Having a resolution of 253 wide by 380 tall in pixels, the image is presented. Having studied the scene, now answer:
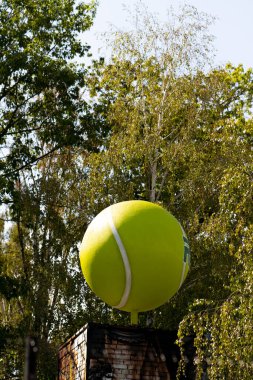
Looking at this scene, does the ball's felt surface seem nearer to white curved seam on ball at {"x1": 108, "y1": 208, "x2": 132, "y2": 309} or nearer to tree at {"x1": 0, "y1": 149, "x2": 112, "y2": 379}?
white curved seam on ball at {"x1": 108, "y1": 208, "x2": 132, "y2": 309}

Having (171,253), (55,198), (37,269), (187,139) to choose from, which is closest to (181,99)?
(187,139)

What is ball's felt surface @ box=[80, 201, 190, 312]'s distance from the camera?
11359mm

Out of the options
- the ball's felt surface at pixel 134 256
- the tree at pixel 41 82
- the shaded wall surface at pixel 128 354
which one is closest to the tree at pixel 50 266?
the tree at pixel 41 82

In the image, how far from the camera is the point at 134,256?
1135cm

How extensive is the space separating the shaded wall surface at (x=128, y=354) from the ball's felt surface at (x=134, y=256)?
764 millimetres

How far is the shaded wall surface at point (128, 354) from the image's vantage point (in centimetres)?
1238

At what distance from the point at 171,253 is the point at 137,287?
2.25ft

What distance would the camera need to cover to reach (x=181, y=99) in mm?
20906

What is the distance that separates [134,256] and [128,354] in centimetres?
197

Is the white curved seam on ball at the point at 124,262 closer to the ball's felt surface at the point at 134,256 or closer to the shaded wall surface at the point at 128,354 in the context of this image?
the ball's felt surface at the point at 134,256

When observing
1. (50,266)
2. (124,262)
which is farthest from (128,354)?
(50,266)

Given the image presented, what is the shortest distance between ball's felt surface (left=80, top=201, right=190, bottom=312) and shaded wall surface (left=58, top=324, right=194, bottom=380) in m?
0.76

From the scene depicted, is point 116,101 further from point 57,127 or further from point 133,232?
point 133,232

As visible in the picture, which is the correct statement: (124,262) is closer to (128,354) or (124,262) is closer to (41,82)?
(128,354)
